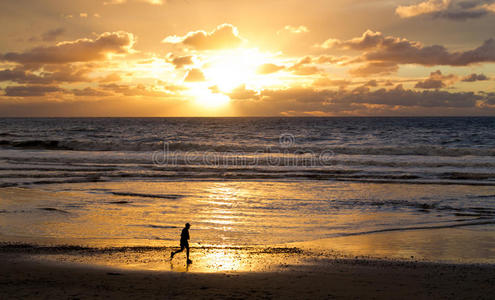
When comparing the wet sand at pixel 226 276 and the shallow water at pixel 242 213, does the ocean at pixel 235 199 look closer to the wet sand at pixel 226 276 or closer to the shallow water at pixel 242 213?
the shallow water at pixel 242 213

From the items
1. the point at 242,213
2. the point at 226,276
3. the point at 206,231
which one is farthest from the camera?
the point at 242,213

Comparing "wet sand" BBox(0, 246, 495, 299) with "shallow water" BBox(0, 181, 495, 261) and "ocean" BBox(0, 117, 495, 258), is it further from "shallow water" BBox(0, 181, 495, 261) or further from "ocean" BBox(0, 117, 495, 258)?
"ocean" BBox(0, 117, 495, 258)

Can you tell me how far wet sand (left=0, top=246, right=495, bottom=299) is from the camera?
8.40 meters

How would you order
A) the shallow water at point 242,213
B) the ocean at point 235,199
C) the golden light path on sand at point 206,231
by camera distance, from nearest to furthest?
the golden light path on sand at point 206,231 < the shallow water at point 242,213 < the ocean at point 235,199

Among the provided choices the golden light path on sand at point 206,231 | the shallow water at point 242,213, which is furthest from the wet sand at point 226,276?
the shallow water at point 242,213

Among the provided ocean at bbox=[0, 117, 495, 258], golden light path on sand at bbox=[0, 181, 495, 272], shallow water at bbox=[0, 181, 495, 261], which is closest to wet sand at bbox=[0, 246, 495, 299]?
golden light path on sand at bbox=[0, 181, 495, 272]

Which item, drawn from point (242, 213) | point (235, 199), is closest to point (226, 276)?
point (242, 213)

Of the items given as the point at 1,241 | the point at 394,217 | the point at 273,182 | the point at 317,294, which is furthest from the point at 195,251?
the point at 273,182

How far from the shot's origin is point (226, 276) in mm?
9219

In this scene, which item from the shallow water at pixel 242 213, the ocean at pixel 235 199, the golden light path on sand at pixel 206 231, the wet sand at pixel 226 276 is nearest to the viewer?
the wet sand at pixel 226 276

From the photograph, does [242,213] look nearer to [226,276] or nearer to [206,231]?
[206,231]

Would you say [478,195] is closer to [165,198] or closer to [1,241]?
[165,198]

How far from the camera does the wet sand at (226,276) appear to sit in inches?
331

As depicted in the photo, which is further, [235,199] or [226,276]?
[235,199]
